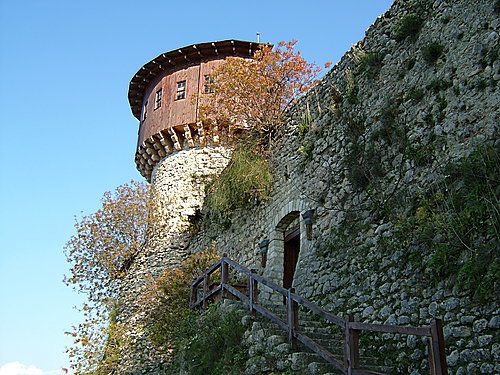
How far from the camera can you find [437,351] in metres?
4.76

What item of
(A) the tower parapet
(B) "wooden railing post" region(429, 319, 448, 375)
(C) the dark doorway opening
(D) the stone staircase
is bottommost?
(B) "wooden railing post" region(429, 319, 448, 375)

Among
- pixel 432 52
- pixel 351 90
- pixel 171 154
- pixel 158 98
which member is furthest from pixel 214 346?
pixel 158 98

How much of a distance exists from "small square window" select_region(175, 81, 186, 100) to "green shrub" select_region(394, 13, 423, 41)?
436 inches

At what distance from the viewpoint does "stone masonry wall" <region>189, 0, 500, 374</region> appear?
21.6ft

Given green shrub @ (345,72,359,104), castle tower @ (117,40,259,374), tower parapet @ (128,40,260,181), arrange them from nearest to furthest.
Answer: green shrub @ (345,72,359,104), castle tower @ (117,40,259,374), tower parapet @ (128,40,260,181)

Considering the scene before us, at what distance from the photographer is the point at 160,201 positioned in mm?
18031

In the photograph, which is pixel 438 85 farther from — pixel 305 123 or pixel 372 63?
pixel 305 123

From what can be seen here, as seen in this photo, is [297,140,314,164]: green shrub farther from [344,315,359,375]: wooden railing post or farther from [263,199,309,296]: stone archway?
[344,315,359,375]: wooden railing post

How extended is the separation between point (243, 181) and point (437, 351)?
9.07m

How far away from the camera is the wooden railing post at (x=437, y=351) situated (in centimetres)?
474

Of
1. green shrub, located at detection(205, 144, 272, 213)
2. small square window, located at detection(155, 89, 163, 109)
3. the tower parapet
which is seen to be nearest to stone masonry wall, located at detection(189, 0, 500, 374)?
green shrub, located at detection(205, 144, 272, 213)

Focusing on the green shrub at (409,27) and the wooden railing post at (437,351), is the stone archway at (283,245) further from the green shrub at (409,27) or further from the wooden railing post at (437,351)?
the wooden railing post at (437,351)

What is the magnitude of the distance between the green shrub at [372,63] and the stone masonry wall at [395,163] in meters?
0.02

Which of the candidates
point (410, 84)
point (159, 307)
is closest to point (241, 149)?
point (159, 307)
